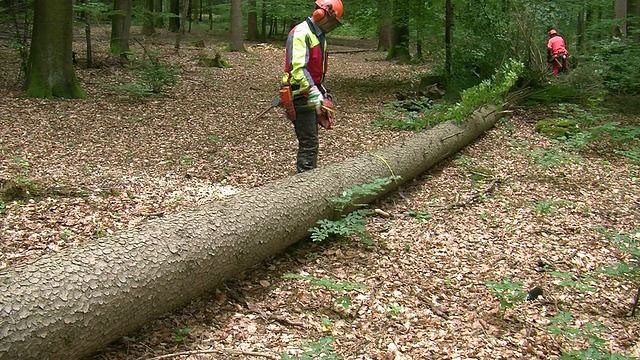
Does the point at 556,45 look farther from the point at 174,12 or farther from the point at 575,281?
the point at 174,12

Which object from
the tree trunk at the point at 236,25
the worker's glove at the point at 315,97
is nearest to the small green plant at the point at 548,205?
the worker's glove at the point at 315,97

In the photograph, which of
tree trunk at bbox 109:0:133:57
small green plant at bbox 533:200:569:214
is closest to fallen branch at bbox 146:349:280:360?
small green plant at bbox 533:200:569:214

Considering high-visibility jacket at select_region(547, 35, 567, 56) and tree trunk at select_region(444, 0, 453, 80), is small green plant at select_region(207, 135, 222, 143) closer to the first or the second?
tree trunk at select_region(444, 0, 453, 80)

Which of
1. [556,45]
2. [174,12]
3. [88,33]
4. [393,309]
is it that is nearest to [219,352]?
[393,309]

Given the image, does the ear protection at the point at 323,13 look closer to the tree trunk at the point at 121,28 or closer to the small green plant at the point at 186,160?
the small green plant at the point at 186,160

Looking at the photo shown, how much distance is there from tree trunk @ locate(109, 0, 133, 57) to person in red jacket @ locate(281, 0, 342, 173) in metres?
9.57

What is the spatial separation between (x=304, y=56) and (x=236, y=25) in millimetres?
14227

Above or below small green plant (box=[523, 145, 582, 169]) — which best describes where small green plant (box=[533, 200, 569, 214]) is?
below

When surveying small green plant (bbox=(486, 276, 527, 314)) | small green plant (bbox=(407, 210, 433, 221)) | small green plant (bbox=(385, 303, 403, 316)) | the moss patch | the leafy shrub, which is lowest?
small green plant (bbox=(385, 303, 403, 316))

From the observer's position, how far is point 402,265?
4609 millimetres

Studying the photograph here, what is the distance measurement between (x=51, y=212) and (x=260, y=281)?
2.18 meters

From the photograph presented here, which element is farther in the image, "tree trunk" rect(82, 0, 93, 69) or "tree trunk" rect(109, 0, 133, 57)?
"tree trunk" rect(109, 0, 133, 57)

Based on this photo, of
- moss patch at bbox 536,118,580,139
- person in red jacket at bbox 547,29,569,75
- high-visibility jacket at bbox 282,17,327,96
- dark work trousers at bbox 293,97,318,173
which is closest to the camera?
high-visibility jacket at bbox 282,17,327,96

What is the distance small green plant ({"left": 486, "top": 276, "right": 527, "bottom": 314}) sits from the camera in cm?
Answer: 381
